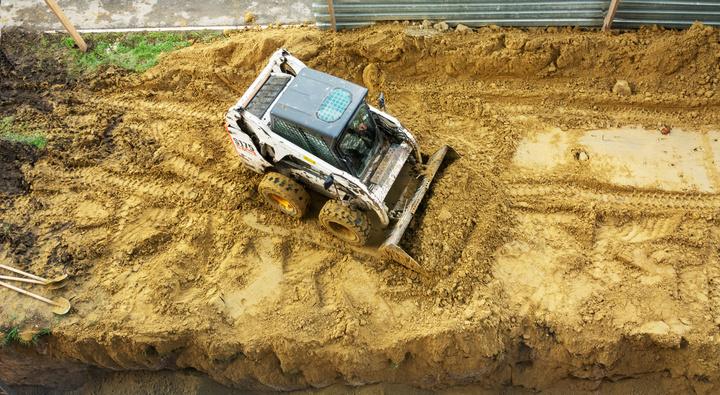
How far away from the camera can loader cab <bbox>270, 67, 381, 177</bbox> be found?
5.27 metres

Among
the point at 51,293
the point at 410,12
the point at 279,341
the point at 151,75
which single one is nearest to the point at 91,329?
the point at 51,293

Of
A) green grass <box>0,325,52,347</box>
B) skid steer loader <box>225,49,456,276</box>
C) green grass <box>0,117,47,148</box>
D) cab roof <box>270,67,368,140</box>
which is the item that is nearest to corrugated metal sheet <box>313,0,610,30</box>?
skid steer loader <box>225,49,456,276</box>

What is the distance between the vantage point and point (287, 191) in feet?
19.2

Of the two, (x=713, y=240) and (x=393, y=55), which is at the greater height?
(x=393, y=55)

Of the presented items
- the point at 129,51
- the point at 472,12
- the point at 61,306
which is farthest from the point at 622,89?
the point at 129,51

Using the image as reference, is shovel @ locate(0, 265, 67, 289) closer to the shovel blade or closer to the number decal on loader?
the shovel blade

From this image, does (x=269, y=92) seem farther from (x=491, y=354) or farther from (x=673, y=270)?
(x=673, y=270)

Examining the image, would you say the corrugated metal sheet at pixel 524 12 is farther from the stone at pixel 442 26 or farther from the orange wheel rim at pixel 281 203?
the orange wheel rim at pixel 281 203

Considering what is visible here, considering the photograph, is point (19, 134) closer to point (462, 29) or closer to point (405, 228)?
point (405, 228)

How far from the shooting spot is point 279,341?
17.4 ft

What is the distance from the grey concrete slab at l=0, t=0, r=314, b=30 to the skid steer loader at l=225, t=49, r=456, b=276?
3672 millimetres

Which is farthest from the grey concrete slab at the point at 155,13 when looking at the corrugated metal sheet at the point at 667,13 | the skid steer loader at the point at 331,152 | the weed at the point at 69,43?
the corrugated metal sheet at the point at 667,13

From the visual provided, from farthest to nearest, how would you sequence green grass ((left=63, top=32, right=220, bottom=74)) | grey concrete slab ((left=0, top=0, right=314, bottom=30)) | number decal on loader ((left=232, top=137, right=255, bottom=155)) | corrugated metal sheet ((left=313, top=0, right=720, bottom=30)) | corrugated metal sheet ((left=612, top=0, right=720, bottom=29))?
1. grey concrete slab ((left=0, top=0, right=314, bottom=30))
2. green grass ((left=63, top=32, right=220, bottom=74))
3. corrugated metal sheet ((left=313, top=0, right=720, bottom=30))
4. corrugated metal sheet ((left=612, top=0, right=720, bottom=29))
5. number decal on loader ((left=232, top=137, right=255, bottom=155))

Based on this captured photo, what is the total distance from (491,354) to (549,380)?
44.0 inches
